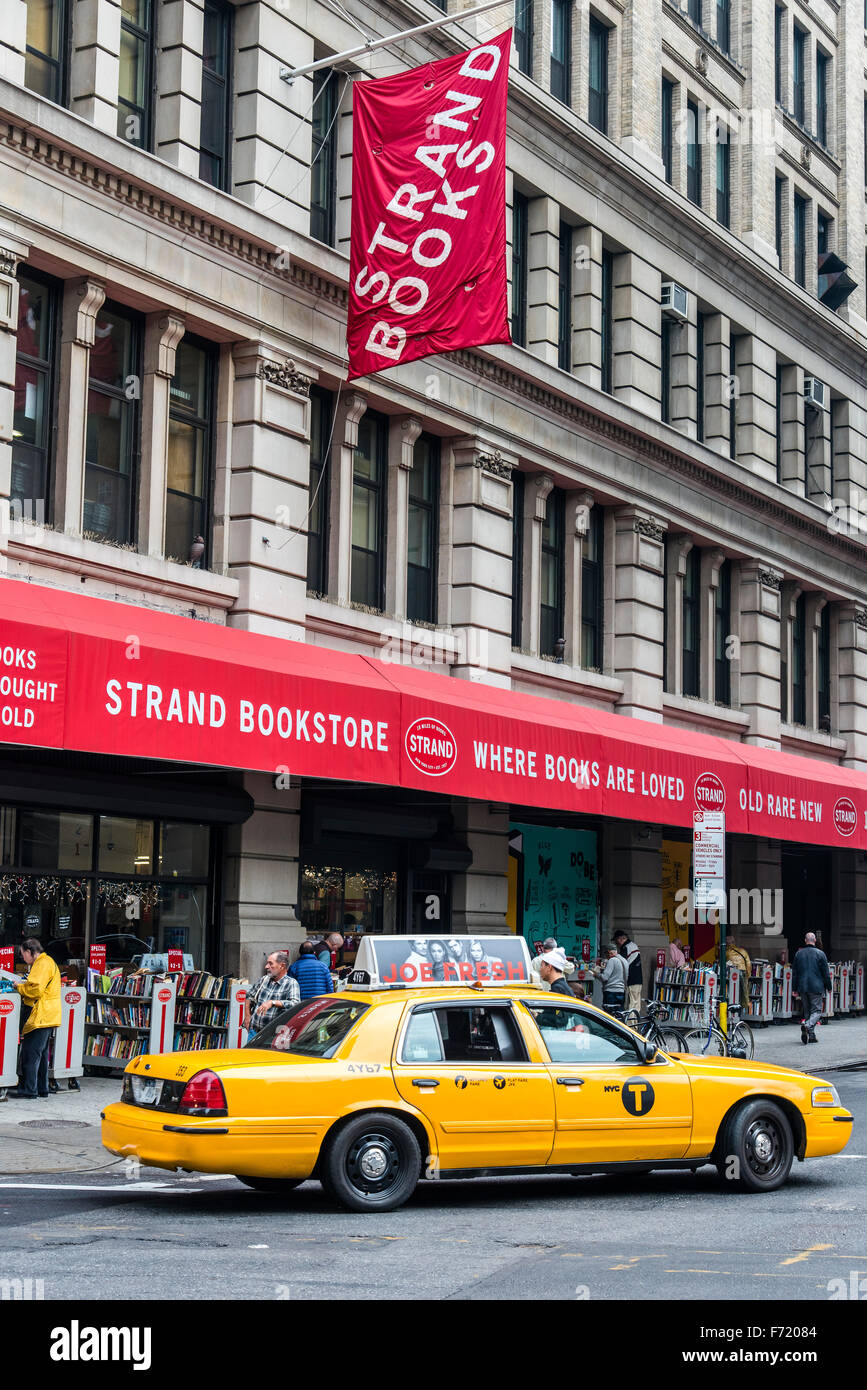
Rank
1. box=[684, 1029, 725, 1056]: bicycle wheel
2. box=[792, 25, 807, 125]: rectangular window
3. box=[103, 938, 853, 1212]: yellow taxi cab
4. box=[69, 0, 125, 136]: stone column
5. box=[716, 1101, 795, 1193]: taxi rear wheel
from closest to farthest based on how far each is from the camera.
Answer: box=[103, 938, 853, 1212]: yellow taxi cab → box=[716, 1101, 795, 1193]: taxi rear wheel → box=[69, 0, 125, 136]: stone column → box=[684, 1029, 725, 1056]: bicycle wheel → box=[792, 25, 807, 125]: rectangular window

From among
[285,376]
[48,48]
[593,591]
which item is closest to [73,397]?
[285,376]

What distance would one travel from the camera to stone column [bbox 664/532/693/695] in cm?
3028

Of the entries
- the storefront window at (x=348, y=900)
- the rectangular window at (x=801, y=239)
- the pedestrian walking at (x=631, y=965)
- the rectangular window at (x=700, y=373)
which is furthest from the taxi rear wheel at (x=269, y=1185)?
the rectangular window at (x=801, y=239)

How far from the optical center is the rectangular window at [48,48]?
60.9ft

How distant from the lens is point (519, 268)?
26797mm

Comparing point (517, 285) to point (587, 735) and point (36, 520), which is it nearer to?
point (587, 735)

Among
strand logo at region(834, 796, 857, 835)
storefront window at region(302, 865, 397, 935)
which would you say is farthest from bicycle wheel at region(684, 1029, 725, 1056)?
strand logo at region(834, 796, 857, 835)

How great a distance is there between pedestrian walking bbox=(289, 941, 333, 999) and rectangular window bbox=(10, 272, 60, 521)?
18.4ft

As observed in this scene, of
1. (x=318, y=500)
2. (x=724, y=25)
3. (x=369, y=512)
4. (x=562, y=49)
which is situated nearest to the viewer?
(x=318, y=500)

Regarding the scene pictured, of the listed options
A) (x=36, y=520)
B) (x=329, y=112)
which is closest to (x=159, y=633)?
(x=36, y=520)

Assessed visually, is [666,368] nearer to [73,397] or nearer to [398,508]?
[398,508]

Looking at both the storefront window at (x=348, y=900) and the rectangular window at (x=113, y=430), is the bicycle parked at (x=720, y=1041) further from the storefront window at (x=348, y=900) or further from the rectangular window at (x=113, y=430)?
the rectangular window at (x=113, y=430)

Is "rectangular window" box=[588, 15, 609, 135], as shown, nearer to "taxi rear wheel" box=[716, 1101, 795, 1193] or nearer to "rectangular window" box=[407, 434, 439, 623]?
"rectangular window" box=[407, 434, 439, 623]

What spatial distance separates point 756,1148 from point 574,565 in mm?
16484
